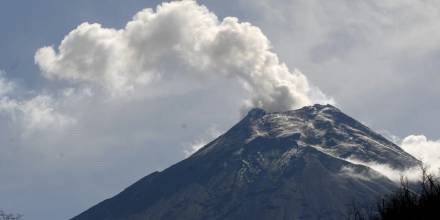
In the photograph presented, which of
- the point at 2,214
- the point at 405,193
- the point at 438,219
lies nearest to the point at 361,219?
the point at 405,193

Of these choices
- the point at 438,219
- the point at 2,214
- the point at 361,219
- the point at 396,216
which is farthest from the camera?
the point at 2,214

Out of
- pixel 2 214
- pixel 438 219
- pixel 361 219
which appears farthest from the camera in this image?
pixel 2 214

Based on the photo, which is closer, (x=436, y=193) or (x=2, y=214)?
(x=436, y=193)

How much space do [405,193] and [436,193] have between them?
5.68 feet

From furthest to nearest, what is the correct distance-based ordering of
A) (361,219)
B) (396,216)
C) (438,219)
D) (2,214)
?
(2,214), (361,219), (396,216), (438,219)

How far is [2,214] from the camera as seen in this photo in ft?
235

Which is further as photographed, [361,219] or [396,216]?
[361,219]

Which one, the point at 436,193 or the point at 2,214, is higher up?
the point at 2,214

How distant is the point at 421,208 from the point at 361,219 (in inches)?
309

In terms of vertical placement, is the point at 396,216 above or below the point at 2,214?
below

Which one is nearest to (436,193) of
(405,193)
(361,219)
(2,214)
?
(405,193)

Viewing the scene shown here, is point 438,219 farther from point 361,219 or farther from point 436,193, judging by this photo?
point 361,219

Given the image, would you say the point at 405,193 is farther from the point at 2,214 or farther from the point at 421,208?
the point at 2,214

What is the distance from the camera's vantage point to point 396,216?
39.1m
